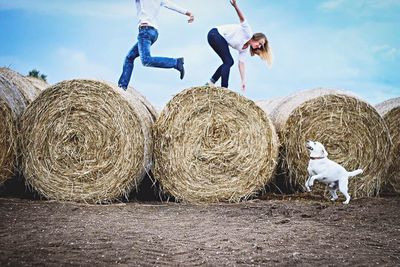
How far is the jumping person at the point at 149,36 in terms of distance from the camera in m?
7.00

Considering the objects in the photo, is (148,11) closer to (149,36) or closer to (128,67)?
(149,36)

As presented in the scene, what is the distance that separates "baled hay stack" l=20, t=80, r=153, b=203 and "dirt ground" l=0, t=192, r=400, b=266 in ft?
0.86

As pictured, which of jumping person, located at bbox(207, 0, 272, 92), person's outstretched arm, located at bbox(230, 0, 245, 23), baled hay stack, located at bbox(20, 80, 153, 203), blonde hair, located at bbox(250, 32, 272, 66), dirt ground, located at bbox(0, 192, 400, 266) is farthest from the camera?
blonde hair, located at bbox(250, 32, 272, 66)

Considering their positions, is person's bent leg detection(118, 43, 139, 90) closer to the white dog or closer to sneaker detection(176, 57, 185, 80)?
sneaker detection(176, 57, 185, 80)

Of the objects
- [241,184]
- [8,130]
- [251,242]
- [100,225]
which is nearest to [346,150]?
[241,184]

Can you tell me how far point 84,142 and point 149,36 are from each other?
1.68m

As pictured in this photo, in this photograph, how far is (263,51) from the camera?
7.70 meters

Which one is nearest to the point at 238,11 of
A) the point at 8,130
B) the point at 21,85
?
the point at 21,85

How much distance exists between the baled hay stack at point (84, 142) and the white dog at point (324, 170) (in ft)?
6.29

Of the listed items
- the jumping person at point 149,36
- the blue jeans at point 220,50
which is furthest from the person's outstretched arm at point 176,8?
the blue jeans at point 220,50

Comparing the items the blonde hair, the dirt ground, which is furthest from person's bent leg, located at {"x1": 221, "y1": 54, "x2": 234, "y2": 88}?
the dirt ground

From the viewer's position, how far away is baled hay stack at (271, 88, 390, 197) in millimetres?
6902

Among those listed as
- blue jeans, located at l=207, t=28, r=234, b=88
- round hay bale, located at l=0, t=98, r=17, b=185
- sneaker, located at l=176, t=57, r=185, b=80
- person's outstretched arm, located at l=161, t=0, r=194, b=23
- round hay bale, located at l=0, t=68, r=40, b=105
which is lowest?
round hay bale, located at l=0, t=98, r=17, b=185

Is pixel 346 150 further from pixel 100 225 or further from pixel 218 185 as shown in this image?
pixel 100 225
